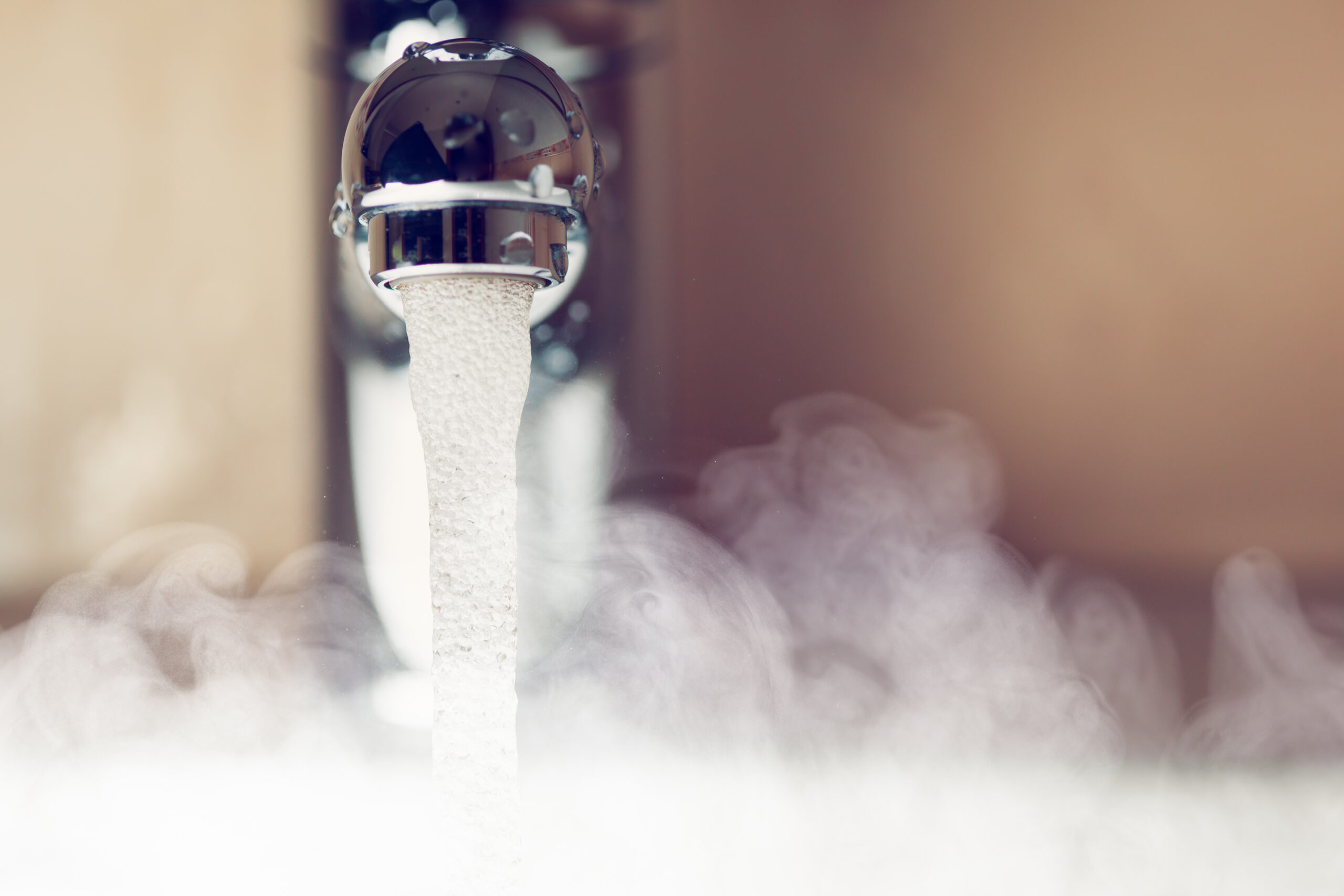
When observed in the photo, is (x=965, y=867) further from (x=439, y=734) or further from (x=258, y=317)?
(x=258, y=317)

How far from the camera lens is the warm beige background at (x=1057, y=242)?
20.1 inches

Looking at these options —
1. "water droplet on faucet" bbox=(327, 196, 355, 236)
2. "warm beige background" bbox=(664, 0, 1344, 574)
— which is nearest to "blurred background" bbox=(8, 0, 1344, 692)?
"warm beige background" bbox=(664, 0, 1344, 574)

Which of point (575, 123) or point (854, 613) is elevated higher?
point (575, 123)

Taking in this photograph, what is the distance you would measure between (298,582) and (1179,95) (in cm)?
58

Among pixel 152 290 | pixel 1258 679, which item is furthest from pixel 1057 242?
pixel 152 290

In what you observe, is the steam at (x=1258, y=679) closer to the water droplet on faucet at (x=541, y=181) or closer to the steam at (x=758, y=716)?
the steam at (x=758, y=716)

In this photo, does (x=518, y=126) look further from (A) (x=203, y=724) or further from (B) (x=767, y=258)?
(A) (x=203, y=724)

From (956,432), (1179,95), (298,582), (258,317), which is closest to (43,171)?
(258,317)

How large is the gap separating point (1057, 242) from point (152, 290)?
0.53 m

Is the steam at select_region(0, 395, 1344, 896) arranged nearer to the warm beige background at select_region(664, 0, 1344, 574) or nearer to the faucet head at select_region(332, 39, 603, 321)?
the warm beige background at select_region(664, 0, 1344, 574)

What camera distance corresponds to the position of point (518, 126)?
0.38 metres

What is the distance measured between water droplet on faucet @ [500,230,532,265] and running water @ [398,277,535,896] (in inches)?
1.1

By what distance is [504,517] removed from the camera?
42 centimetres

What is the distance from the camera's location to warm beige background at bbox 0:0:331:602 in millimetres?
538
